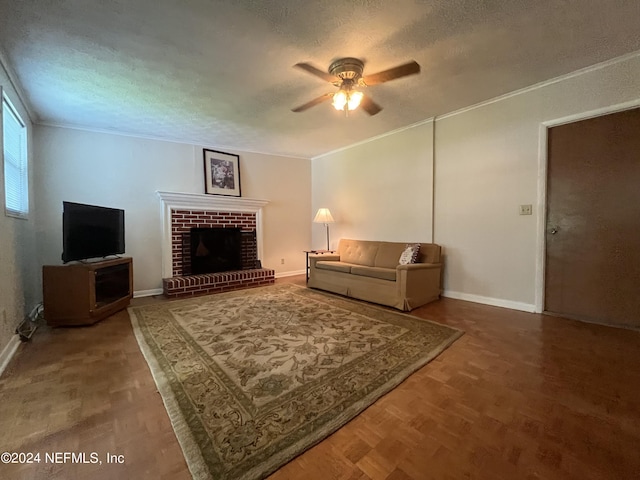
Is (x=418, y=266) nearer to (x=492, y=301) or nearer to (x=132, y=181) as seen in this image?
(x=492, y=301)

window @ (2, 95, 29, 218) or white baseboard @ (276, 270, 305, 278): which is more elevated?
window @ (2, 95, 29, 218)

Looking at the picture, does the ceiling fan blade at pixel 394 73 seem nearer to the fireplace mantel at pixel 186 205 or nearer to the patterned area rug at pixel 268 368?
the patterned area rug at pixel 268 368

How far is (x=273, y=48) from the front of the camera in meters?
2.29

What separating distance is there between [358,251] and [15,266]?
13.4ft

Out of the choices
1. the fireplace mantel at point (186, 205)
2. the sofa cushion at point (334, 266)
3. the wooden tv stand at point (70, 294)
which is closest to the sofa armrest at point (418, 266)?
the sofa cushion at point (334, 266)

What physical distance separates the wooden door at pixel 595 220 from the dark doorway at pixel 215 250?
14.7ft

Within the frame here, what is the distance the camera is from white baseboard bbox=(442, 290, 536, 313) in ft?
10.6

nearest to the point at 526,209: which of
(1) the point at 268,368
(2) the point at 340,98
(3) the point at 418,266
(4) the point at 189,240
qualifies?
(3) the point at 418,266

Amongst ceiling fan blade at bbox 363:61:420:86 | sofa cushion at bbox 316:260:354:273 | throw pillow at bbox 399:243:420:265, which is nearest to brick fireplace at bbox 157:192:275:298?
sofa cushion at bbox 316:260:354:273

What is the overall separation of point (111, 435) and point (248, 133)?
4.01 metres

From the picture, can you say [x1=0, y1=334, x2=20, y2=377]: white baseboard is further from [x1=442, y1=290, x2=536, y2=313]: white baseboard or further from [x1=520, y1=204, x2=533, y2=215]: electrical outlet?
[x1=520, y1=204, x2=533, y2=215]: electrical outlet

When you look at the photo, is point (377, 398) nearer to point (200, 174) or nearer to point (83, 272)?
point (83, 272)

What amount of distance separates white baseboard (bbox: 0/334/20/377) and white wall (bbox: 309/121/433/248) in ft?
14.5

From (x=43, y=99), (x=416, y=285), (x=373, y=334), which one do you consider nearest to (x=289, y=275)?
(x=416, y=285)
